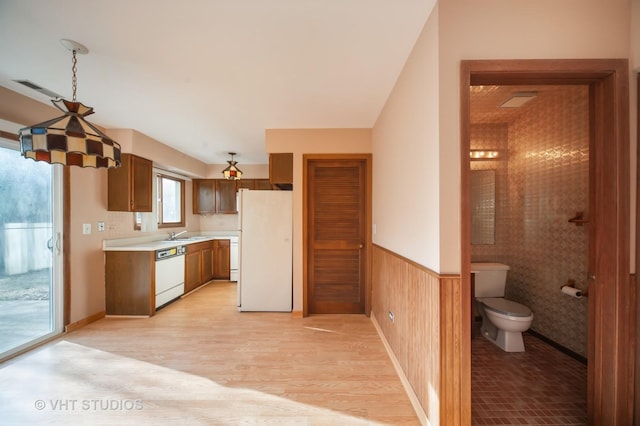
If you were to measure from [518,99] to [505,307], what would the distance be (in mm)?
2029

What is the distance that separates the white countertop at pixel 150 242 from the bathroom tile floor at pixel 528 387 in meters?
3.84

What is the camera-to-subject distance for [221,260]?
5250 mm

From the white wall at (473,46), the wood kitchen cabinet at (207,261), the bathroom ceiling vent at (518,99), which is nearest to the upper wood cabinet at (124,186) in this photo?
the wood kitchen cabinet at (207,261)

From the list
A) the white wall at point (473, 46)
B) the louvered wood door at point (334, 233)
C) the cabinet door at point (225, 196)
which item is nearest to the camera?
the white wall at point (473, 46)

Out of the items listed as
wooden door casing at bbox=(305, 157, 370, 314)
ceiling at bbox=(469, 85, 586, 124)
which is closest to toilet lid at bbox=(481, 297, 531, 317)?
wooden door casing at bbox=(305, 157, 370, 314)

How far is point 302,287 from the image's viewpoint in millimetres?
3398

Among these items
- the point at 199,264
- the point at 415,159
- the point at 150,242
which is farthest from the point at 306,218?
the point at 150,242

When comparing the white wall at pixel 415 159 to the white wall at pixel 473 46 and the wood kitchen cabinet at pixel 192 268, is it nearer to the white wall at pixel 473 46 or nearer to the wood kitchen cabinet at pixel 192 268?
the white wall at pixel 473 46

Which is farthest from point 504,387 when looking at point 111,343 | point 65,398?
point 111,343

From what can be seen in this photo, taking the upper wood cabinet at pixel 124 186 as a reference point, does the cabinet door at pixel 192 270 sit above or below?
below

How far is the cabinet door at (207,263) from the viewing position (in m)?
4.89

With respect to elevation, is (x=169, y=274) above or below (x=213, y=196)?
below

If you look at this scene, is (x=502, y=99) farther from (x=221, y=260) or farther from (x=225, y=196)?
(x=221, y=260)

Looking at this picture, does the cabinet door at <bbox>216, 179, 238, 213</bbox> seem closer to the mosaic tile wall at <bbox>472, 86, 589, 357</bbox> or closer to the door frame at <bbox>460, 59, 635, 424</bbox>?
the mosaic tile wall at <bbox>472, 86, 589, 357</bbox>
